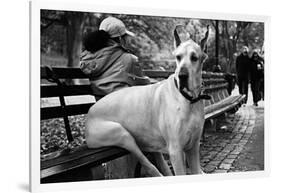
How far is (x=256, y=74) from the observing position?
447 cm

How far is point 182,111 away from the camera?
3.90 m

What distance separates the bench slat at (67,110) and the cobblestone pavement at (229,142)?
3.60 ft

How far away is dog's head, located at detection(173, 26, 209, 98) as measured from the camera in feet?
12.8

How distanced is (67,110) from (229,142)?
60.6 inches

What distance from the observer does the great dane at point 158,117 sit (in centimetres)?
377

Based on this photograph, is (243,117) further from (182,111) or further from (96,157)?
(96,157)

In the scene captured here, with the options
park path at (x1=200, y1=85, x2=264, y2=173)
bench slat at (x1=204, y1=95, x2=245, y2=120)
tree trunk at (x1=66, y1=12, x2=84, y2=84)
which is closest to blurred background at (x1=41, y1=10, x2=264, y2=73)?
tree trunk at (x1=66, y1=12, x2=84, y2=84)

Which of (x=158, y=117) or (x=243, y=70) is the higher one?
(x=243, y=70)

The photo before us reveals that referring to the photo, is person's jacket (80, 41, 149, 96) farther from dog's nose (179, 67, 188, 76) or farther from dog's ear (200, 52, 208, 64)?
dog's ear (200, 52, 208, 64)

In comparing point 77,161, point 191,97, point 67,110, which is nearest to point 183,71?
point 191,97

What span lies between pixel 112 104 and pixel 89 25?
639 millimetres

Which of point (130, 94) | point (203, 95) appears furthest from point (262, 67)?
point (130, 94)

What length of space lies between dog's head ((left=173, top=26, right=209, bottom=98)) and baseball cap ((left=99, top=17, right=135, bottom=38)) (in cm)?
47

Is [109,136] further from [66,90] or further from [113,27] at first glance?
[113,27]
